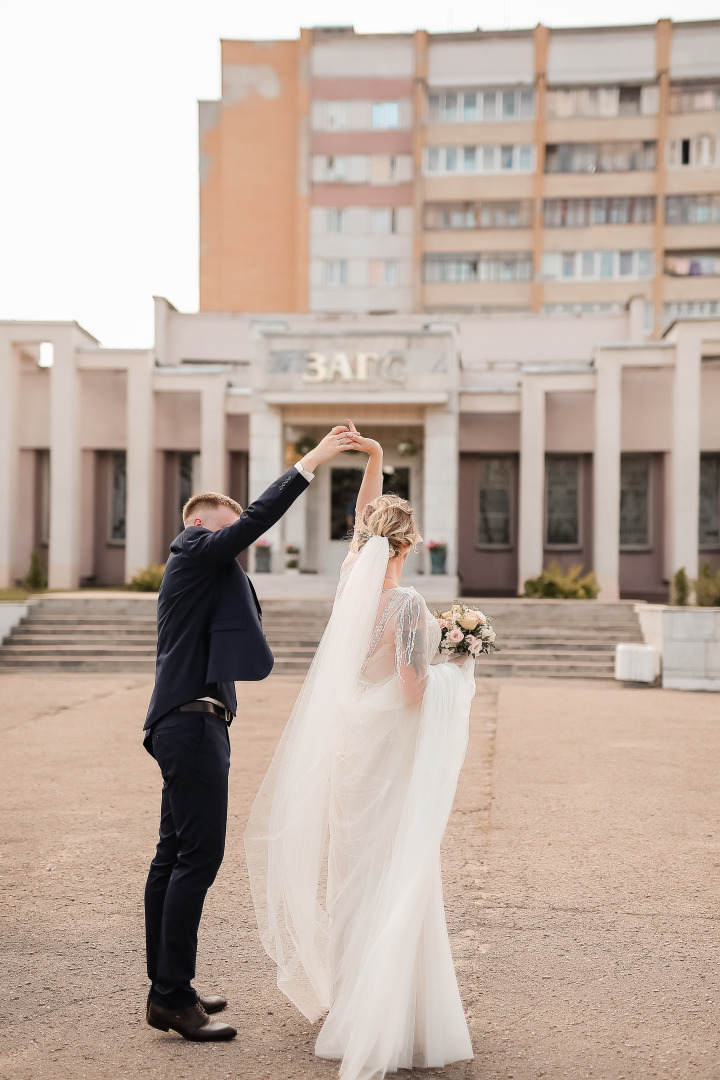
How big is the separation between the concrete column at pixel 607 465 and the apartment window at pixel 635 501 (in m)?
3.23

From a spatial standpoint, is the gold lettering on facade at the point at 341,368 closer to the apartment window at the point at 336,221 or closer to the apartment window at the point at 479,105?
the apartment window at the point at 336,221

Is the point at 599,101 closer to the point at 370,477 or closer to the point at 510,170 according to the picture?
the point at 510,170

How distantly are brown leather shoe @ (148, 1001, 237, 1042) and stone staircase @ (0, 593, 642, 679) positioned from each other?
11.2 m

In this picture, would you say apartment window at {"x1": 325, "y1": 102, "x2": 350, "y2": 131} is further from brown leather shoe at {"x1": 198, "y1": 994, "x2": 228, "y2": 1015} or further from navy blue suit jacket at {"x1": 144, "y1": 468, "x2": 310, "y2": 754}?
Result: brown leather shoe at {"x1": 198, "y1": 994, "x2": 228, "y2": 1015}

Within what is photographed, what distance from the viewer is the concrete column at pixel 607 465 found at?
22.0m

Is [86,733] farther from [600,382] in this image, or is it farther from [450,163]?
[450,163]

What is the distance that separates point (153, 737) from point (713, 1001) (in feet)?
7.75

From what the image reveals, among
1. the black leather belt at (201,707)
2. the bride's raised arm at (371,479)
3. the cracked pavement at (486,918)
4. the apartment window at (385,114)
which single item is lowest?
the cracked pavement at (486,918)

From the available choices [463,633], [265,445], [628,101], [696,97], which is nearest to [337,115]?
[628,101]

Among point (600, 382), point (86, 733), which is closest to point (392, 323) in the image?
point (600, 382)

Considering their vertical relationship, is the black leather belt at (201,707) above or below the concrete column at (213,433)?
below

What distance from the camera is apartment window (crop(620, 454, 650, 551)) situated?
25.4m

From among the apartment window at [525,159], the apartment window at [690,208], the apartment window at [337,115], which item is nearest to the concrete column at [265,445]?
the apartment window at [525,159]

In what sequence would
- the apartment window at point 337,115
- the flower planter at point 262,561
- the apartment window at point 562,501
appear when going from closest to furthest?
1. the flower planter at point 262,561
2. the apartment window at point 562,501
3. the apartment window at point 337,115
